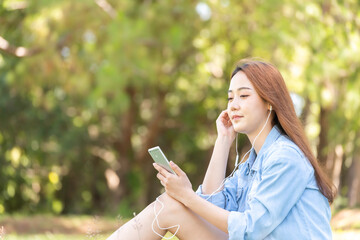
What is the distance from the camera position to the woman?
8.08 ft

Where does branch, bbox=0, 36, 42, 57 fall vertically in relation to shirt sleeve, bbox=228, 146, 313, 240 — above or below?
above

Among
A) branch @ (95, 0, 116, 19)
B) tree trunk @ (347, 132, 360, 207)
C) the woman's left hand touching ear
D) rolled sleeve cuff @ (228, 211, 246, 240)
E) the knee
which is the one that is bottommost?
tree trunk @ (347, 132, 360, 207)

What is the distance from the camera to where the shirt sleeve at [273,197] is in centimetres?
243

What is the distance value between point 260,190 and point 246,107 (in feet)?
1.47

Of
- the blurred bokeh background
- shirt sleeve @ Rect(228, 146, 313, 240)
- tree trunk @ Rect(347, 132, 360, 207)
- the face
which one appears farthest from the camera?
tree trunk @ Rect(347, 132, 360, 207)

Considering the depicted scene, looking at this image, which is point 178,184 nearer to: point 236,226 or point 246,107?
point 236,226

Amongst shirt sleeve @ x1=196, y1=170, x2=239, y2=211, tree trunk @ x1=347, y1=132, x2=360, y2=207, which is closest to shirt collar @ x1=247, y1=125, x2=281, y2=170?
shirt sleeve @ x1=196, y1=170, x2=239, y2=211

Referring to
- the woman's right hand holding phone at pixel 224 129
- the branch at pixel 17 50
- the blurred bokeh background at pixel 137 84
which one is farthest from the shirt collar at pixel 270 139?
the branch at pixel 17 50

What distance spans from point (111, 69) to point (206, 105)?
6831mm

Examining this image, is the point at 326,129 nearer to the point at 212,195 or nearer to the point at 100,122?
the point at 100,122

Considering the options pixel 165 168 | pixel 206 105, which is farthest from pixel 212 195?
pixel 206 105

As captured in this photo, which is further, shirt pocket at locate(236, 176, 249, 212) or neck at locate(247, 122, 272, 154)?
shirt pocket at locate(236, 176, 249, 212)

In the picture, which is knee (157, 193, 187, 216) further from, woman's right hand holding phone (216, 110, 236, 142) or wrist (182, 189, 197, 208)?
woman's right hand holding phone (216, 110, 236, 142)

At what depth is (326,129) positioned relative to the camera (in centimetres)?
1289
